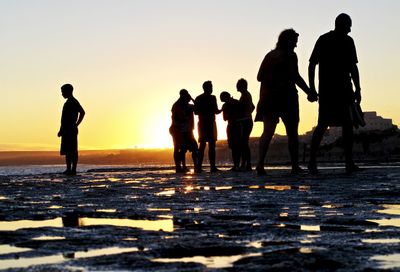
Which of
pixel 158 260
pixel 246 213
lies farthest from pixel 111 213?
pixel 158 260

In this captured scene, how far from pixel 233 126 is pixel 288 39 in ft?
15.9

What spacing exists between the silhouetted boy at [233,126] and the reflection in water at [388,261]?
12.9m

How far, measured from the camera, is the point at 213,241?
3795mm

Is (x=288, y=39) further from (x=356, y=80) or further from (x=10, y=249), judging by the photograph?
(x=10, y=249)

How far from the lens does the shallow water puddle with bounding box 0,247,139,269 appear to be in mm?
3145

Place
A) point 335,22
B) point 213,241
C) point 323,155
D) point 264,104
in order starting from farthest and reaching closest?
point 323,155 < point 264,104 < point 335,22 < point 213,241

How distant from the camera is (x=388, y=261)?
10.0 feet

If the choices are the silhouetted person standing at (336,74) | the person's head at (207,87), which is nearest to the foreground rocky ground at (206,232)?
the silhouetted person standing at (336,74)

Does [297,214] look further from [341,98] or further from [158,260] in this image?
[341,98]

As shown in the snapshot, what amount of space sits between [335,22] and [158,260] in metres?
8.44

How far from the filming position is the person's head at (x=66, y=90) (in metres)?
16.5

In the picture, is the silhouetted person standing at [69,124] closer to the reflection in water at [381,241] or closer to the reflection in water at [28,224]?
the reflection in water at [28,224]

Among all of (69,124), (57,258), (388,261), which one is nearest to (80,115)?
(69,124)

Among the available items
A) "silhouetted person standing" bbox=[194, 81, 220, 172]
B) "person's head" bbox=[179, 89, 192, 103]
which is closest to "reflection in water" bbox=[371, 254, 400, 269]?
"silhouetted person standing" bbox=[194, 81, 220, 172]
